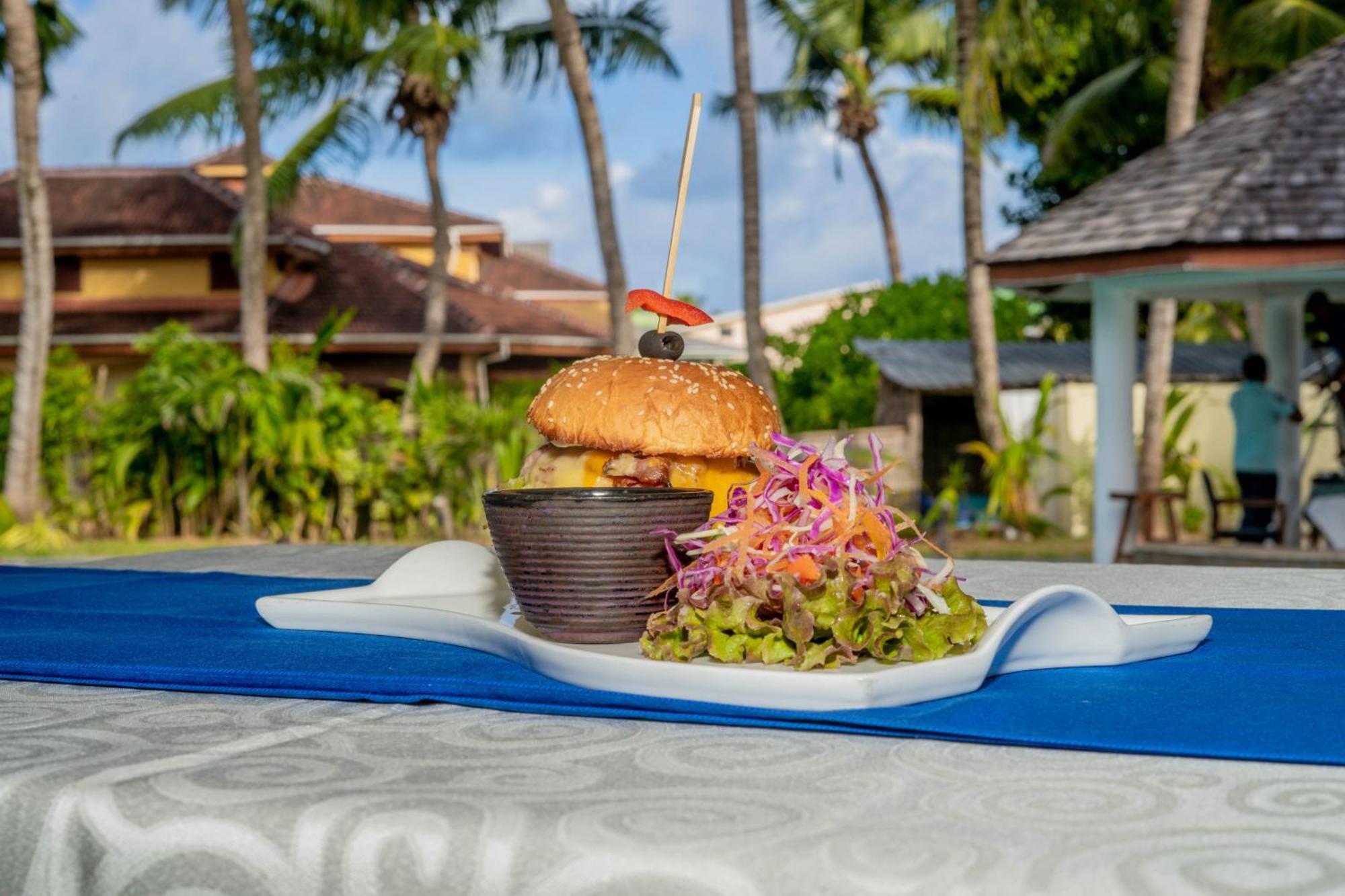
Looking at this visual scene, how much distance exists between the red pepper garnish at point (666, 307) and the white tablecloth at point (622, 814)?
3.12 ft

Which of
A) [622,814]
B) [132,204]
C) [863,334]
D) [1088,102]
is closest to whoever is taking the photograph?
[622,814]

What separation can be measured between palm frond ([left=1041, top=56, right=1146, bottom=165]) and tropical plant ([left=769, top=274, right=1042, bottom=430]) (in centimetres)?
457

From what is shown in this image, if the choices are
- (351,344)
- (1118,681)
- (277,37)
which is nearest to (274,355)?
(351,344)

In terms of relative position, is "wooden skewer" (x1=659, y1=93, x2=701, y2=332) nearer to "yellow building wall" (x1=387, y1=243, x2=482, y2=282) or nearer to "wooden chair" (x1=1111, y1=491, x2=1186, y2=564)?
"wooden chair" (x1=1111, y1=491, x2=1186, y2=564)

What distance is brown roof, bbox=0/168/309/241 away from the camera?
82.6ft

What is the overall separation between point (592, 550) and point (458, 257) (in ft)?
112

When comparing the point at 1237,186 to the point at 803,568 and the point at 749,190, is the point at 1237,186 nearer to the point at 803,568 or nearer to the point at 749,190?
the point at 749,190

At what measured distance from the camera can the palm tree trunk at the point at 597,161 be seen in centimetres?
1398

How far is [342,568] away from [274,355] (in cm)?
1319

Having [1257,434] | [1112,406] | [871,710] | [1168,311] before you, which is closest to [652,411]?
[871,710]

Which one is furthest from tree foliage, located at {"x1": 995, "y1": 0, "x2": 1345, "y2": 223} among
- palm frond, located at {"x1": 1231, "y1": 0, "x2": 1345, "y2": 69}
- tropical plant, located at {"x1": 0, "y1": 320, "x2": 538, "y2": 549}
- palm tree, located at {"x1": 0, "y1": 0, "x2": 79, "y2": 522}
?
palm tree, located at {"x1": 0, "y1": 0, "x2": 79, "y2": 522}

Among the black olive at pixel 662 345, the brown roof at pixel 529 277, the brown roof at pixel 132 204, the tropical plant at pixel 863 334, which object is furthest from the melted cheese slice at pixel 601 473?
the brown roof at pixel 529 277

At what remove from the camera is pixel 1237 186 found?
10.0 metres

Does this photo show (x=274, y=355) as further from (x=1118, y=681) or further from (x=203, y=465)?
(x=1118, y=681)
